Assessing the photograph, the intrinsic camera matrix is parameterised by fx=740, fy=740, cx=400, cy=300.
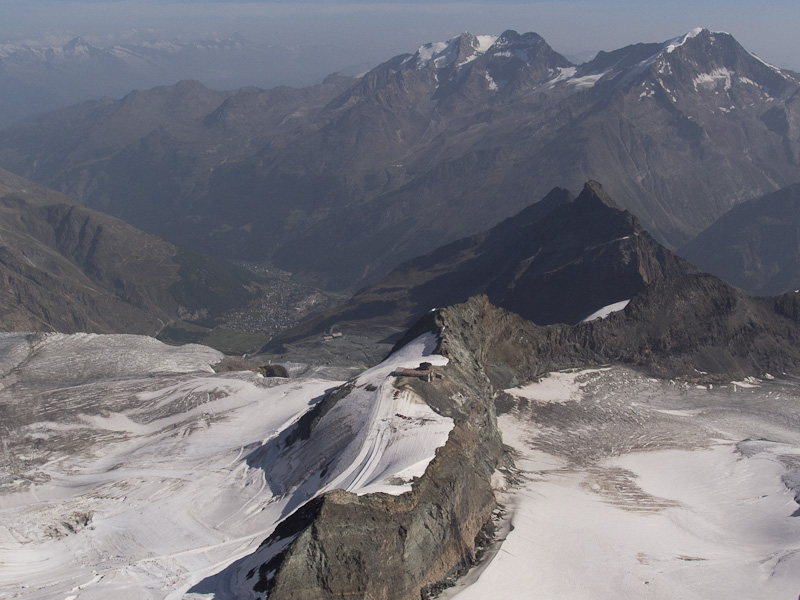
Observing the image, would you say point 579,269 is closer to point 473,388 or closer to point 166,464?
point 473,388

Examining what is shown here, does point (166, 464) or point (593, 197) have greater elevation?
point (593, 197)

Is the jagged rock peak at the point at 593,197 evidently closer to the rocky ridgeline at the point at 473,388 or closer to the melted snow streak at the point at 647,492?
the rocky ridgeline at the point at 473,388

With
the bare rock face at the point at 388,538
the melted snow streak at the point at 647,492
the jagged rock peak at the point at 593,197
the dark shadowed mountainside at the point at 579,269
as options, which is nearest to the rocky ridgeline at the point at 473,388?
the bare rock face at the point at 388,538

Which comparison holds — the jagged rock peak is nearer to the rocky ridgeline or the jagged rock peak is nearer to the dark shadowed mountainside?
the dark shadowed mountainside

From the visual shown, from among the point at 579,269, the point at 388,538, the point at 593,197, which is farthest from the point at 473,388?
the point at 593,197

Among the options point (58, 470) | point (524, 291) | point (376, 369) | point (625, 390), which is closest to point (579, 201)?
point (524, 291)

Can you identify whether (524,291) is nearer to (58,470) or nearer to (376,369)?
(376,369)
